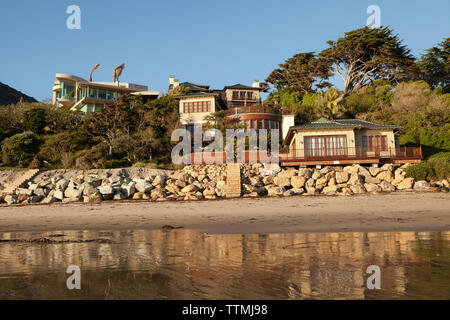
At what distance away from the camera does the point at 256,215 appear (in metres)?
14.5

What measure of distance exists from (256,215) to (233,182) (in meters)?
6.71

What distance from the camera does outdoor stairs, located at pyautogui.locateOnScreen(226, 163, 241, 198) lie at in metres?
20.6

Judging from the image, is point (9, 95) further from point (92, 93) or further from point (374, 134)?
point (374, 134)

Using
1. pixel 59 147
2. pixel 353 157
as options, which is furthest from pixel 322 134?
pixel 59 147

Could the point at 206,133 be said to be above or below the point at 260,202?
above

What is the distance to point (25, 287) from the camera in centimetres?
511

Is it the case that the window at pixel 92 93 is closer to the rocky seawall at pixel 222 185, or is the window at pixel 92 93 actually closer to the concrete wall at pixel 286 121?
the rocky seawall at pixel 222 185

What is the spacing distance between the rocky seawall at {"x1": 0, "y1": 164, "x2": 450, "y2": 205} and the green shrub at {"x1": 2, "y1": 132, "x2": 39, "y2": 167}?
8.12 m

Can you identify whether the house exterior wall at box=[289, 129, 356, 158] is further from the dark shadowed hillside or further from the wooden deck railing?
the dark shadowed hillside

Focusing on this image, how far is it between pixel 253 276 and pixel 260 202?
12.4 m

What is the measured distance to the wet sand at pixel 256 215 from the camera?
1183 centimetres

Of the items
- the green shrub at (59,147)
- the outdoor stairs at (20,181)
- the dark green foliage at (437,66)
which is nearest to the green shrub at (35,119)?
the green shrub at (59,147)
